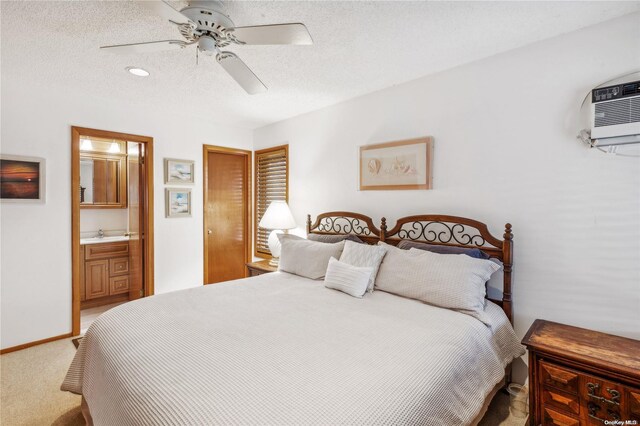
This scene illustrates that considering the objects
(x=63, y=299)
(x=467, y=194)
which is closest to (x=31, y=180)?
(x=63, y=299)

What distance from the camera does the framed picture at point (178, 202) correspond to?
3.87 meters

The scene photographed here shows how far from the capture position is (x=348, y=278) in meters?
2.35

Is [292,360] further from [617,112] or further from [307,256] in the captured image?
[617,112]

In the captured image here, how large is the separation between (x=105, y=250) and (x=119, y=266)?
295 millimetres

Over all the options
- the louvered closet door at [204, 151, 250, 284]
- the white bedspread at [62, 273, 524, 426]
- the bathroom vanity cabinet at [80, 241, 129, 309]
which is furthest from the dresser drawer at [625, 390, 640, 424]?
the bathroom vanity cabinet at [80, 241, 129, 309]

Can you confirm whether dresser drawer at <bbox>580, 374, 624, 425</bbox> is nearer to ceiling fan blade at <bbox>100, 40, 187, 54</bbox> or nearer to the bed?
the bed

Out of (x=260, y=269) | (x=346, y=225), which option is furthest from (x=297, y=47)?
(x=260, y=269)

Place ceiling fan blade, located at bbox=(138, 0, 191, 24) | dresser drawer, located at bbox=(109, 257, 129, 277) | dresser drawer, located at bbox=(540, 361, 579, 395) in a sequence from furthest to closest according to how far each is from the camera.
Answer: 1. dresser drawer, located at bbox=(109, 257, 129, 277)
2. dresser drawer, located at bbox=(540, 361, 579, 395)
3. ceiling fan blade, located at bbox=(138, 0, 191, 24)

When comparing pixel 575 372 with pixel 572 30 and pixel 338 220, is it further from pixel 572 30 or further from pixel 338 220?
pixel 338 220

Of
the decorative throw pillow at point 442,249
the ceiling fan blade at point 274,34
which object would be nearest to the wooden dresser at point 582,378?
the decorative throw pillow at point 442,249

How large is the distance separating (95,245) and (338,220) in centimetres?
318

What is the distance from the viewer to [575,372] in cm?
156

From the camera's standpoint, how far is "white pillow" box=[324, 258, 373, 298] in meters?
2.30

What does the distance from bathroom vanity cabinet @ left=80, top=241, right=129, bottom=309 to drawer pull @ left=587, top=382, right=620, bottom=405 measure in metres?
4.88
